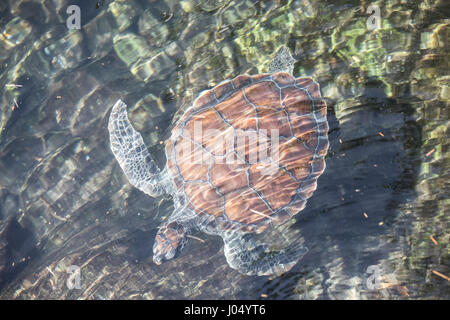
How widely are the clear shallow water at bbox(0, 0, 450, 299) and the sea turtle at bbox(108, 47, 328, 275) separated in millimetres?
322

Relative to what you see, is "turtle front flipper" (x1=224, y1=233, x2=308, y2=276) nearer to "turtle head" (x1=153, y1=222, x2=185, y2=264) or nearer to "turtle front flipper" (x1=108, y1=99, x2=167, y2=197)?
"turtle head" (x1=153, y1=222, x2=185, y2=264)

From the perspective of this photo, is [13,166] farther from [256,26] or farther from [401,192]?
[401,192]

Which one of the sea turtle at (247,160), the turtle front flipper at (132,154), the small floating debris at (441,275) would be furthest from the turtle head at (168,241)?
the small floating debris at (441,275)

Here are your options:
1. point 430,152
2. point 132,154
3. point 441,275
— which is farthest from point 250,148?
point 441,275

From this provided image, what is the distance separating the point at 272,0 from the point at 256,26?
367mm

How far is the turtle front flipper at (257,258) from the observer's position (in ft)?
11.7

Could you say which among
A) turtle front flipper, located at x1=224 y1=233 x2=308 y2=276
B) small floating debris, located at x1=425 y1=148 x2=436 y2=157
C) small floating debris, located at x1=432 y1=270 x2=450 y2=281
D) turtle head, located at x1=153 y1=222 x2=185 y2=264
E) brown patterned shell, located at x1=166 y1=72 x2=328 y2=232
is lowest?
small floating debris, located at x1=432 y1=270 x2=450 y2=281

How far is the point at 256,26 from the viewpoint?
3.73m

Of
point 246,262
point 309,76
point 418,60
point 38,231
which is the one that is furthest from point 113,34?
point 418,60

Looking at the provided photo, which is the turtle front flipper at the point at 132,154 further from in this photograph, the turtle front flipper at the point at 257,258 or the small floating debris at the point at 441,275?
the small floating debris at the point at 441,275

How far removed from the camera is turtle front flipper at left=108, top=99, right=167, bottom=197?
377 centimetres

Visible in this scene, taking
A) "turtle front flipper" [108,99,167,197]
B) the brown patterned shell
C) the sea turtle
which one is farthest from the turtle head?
Answer: "turtle front flipper" [108,99,167,197]

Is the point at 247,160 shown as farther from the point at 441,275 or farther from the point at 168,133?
the point at 441,275

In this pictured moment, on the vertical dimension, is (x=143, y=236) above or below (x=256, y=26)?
below
